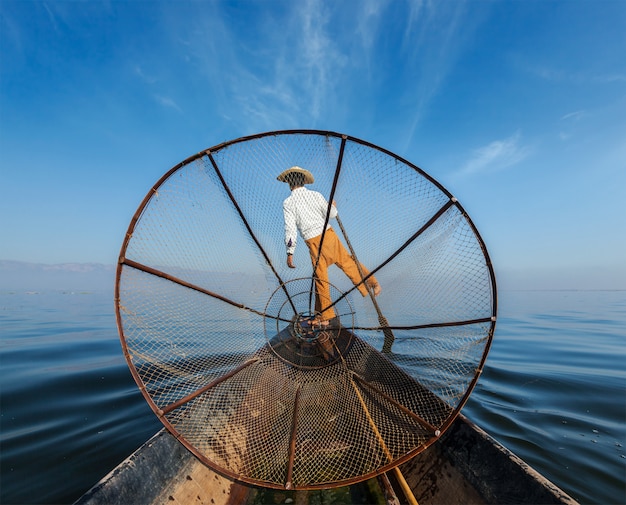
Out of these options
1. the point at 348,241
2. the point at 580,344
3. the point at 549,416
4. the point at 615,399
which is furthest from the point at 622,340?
the point at 348,241

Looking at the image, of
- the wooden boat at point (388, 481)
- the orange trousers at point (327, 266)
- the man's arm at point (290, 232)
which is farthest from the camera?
the orange trousers at point (327, 266)

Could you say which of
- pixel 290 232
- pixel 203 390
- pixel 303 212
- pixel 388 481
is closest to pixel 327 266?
pixel 290 232

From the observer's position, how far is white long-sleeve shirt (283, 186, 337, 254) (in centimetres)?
389

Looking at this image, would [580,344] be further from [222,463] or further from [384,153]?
[222,463]

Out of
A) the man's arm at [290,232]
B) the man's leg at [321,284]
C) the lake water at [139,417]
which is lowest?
the lake water at [139,417]

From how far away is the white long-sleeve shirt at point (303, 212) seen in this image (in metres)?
3.89

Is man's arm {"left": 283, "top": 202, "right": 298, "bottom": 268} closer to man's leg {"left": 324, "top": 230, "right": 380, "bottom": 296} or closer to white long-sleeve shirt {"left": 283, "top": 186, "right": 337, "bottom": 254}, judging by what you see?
white long-sleeve shirt {"left": 283, "top": 186, "right": 337, "bottom": 254}

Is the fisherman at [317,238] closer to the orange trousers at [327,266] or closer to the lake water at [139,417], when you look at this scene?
the orange trousers at [327,266]

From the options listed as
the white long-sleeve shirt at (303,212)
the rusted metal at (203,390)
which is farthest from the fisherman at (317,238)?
the rusted metal at (203,390)

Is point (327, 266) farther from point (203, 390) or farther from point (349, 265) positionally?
point (203, 390)

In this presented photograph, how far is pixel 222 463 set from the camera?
234 cm

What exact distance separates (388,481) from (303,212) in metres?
2.98

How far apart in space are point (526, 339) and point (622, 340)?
2492 mm

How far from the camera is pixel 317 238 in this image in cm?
407
